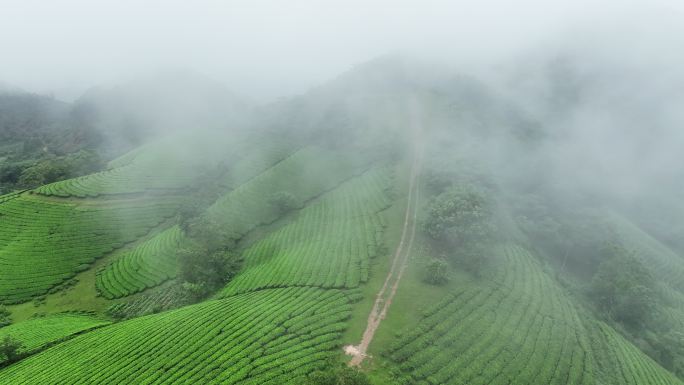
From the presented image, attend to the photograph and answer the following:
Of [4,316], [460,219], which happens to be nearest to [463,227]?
[460,219]

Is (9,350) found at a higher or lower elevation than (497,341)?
lower

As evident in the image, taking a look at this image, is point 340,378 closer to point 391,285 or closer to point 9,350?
point 391,285

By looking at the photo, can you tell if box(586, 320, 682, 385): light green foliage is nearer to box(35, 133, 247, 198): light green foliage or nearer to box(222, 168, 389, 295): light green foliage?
box(222, 168, 389, 295): light green foliage

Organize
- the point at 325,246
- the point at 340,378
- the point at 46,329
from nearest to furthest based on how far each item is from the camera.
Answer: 1. the point at 340,378
2. the point at 46,329
3. the point at 325,246

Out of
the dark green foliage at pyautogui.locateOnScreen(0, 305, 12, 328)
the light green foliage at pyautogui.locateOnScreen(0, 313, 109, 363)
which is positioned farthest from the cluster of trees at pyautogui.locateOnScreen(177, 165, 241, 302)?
the dark green foliage at pyautogui.locateOnScreen(0, 305, 12, 328)

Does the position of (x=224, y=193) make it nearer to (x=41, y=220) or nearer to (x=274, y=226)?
(x=274, y=226)

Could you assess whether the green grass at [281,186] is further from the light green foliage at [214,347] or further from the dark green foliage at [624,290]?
the dark green foliage at [624,290]

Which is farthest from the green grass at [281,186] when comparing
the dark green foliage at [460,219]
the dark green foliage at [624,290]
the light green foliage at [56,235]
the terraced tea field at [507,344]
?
the dark green foliage at [624,290]

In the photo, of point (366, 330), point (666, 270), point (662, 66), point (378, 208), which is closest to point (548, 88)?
point (662, 66)
